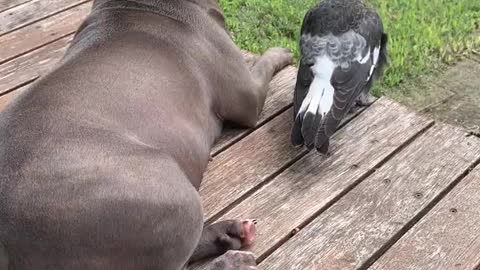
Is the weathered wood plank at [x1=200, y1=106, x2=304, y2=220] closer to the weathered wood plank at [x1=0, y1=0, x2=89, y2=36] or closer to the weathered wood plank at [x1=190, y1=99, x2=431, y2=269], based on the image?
the weathered wood plank at [x1=190, y1=99, x2=431, y2=269]

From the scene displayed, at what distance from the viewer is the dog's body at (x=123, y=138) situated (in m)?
2.07

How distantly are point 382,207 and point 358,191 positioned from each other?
116 mm

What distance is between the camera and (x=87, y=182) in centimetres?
213

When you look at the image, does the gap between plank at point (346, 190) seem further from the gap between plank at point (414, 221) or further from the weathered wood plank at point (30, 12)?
the weathered wood plank at point (30, 12)

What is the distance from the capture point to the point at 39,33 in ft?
13.6

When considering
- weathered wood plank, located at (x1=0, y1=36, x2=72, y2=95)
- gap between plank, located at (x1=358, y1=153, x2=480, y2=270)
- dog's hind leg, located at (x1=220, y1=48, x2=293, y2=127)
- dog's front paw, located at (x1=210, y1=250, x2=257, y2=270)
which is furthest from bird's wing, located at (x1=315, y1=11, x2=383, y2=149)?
weathered wood plank, located at (x1=0, y1=36, x2=72, y2=95)

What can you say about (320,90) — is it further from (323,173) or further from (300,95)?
(323,173)

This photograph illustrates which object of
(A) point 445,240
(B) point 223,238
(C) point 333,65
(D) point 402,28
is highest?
(C) point 333,65

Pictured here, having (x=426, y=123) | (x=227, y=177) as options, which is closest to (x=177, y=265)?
(x=227, y=177)

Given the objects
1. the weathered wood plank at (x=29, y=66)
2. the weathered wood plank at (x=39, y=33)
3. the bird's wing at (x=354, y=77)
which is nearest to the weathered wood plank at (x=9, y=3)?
the weathered wood plank at (x=39, y=33)

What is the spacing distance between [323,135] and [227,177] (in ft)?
1.27

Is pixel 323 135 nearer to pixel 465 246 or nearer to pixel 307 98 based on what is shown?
pixel 307 98

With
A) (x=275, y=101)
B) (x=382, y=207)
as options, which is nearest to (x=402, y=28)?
(x=275, y=101)

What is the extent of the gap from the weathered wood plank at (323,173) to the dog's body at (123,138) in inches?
6.7
